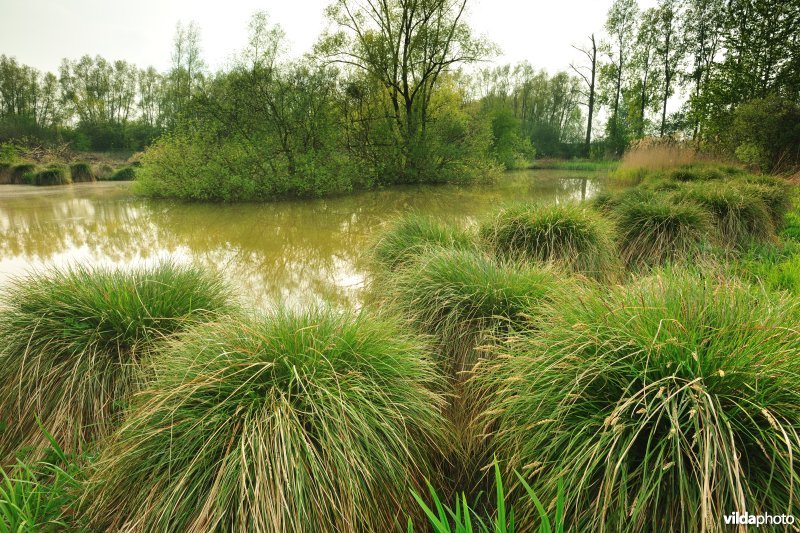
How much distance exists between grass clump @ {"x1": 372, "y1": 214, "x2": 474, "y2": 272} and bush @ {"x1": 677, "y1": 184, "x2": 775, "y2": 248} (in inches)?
145

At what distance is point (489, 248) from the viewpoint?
4.62 meters

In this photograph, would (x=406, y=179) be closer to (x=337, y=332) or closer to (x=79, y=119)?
(x=337, y=332)

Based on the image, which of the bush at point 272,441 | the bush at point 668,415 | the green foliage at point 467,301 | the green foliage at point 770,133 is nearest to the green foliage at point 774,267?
the bush at point 668,415

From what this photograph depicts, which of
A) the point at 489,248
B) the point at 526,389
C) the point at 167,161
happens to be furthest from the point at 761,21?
the point at 167,161

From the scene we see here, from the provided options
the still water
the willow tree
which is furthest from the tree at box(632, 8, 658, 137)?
the still water

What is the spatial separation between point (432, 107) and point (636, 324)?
67.8 feet

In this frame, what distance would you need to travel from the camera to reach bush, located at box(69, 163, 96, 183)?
2072 centimetres

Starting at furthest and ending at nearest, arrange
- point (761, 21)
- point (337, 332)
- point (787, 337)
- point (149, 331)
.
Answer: point (761, 21), point (149, 331), point (337, 332), point (787, 337)

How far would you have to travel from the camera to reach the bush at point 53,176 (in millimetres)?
18281

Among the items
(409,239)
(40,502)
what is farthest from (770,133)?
(40,502)

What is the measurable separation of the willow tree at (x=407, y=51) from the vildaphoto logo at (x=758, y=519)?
736 inches

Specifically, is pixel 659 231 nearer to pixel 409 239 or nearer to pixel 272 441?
pixel 409 239

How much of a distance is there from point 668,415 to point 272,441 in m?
1.40

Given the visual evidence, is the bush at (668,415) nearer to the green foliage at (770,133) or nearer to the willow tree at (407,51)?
the green foliage at (770,133)
